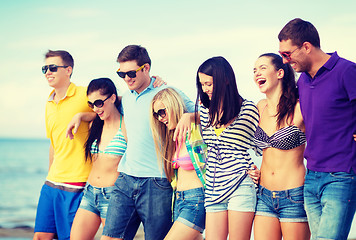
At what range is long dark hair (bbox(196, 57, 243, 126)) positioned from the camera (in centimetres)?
459

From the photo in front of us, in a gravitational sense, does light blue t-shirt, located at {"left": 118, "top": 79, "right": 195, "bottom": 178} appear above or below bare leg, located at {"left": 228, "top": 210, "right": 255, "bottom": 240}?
above

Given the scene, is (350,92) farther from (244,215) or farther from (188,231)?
(188,231)

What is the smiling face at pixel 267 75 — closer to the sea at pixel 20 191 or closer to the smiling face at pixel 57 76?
the smiling face at pixel 57 76

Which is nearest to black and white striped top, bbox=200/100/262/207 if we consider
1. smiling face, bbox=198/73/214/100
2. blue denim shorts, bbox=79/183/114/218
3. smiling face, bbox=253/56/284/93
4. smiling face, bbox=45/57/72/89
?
smiling face, bbox=253/56/284/93

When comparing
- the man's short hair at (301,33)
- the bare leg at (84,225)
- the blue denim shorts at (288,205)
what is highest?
the man's short hair at (301,33)

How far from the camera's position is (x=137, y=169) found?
17.3 ft

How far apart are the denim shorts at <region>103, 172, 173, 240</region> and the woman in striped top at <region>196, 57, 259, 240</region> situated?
0.75 metres

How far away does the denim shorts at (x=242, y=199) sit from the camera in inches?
174

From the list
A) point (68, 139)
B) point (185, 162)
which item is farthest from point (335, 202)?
point (68, 139)

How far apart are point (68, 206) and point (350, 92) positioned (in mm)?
3957

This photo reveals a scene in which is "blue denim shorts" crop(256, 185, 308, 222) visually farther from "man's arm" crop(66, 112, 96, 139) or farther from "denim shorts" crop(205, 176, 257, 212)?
"man's arm" crop(66, 112, 96, 139)

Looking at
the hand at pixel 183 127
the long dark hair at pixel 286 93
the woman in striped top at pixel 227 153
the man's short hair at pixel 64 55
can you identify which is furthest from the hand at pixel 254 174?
the man's short hair at pixel 64 55

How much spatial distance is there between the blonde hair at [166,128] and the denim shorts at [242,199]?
0.88 m

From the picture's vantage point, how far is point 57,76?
6500mm
